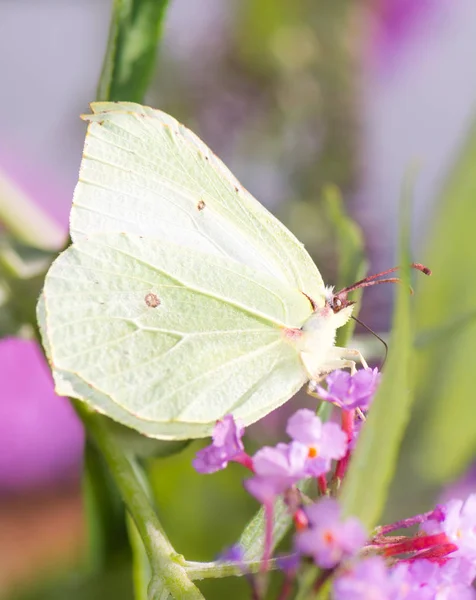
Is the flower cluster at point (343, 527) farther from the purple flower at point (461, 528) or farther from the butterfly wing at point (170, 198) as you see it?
the butterfly wing at point (170, 198)

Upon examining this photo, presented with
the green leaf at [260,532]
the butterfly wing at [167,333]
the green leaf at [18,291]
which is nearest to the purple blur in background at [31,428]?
the green leaf at [18,291]

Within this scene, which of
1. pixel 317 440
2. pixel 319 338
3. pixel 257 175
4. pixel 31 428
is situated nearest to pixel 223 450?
pixel 317 440

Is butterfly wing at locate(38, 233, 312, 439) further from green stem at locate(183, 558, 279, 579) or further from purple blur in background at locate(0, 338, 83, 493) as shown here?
purple blur in background at locate(0, 338, 83, 493)

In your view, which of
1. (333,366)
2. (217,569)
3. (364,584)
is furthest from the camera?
(333,366)

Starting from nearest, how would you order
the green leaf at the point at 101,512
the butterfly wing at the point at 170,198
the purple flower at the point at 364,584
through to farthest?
1. the purple flower at the point at 364,584
2. the butterfly wing at the point at 170,198
3. the green leaf at the point at 101,512

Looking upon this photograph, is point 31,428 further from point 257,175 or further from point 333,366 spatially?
point 333,366

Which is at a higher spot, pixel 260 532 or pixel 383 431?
pixel 383 431

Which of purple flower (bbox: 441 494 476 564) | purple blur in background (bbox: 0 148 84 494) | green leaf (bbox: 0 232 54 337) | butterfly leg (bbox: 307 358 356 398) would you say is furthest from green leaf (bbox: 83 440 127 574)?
purple blur in background (bbox: 0 148 84 494)
